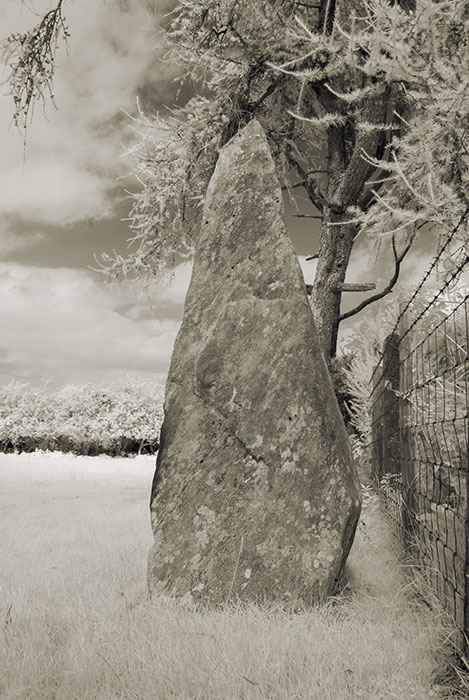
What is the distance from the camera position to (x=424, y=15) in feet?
17.2

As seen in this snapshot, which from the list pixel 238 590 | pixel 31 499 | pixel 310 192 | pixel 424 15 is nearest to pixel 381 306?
pixel 310 192

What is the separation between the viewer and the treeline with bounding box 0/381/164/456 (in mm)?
15266

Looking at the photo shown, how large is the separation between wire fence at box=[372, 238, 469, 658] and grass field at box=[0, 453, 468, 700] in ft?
0.77

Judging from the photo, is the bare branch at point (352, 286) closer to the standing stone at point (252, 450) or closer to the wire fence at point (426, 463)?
the wire fence at point (426, 463)

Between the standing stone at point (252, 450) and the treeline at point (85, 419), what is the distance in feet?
36.3

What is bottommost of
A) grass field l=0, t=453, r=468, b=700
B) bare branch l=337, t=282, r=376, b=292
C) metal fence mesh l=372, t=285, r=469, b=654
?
grass field l=0, t=453, r=468, b=700

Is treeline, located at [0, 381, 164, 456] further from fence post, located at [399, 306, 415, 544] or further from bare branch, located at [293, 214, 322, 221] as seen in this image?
fence post, located at [399, 306, 415, 544]

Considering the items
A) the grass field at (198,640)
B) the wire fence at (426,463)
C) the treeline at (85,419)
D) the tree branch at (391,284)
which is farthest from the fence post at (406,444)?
the treeline at (85,419)

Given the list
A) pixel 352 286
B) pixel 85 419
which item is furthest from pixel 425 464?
pixel 85 419

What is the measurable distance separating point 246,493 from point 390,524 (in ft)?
7.69

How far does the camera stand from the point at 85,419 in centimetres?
1546

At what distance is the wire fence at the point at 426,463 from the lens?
3213mm

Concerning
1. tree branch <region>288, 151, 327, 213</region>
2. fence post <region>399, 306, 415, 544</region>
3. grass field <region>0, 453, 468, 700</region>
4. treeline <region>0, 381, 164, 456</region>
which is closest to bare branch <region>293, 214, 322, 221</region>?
tree branch <region>288, 151, 327, 213</region>

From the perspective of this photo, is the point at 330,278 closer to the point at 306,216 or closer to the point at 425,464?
the point at 306,216
